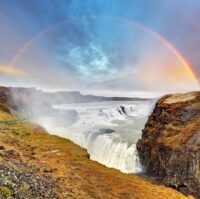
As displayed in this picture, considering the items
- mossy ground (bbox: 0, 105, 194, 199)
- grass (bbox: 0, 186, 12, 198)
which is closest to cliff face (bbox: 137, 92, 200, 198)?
mossy ground (bbox: 0, 105, 194, 199)

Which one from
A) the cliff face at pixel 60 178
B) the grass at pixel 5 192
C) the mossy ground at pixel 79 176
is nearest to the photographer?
the grass at pixel 5 192

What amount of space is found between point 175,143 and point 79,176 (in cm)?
1117

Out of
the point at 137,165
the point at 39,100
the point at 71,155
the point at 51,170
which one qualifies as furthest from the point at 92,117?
the point at 51,170

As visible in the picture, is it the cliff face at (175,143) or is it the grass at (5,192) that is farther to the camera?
the cliff face at (175,143)

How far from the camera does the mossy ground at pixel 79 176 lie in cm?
1967

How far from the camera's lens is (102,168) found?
2531cm

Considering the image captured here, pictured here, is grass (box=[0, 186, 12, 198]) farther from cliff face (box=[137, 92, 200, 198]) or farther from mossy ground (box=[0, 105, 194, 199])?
cliff face (box=[137, 92, 200, 198])

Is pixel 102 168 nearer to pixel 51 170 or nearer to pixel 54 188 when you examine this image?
pixel 51 170

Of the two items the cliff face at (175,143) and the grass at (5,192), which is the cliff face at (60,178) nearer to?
the grass at (5,192)

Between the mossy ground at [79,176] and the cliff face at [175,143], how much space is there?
1852mm

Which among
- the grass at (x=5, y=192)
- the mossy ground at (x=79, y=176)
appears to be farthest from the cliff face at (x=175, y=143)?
the grass at (x=5, y=192)

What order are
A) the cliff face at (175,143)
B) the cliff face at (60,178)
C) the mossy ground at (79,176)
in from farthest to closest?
the cliff face at (175,143) < the mossy ground at (79,176) < the cliff face at (60,178)

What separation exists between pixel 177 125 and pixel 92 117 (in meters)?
63.3

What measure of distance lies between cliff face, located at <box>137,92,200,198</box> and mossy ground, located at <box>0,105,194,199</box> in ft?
6.08
